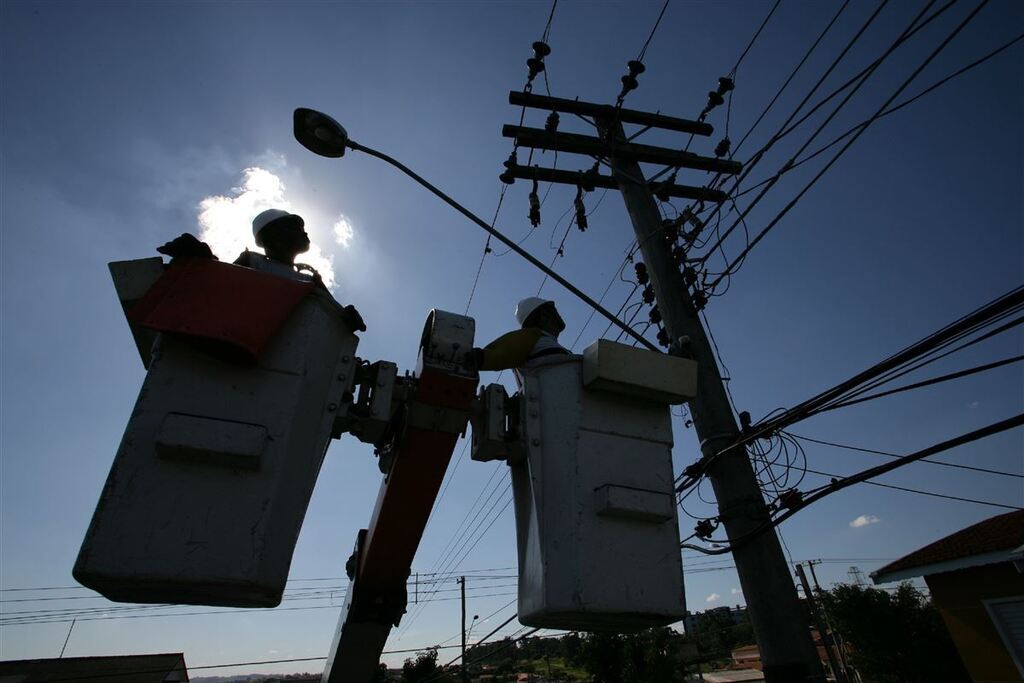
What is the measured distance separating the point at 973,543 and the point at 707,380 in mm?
9615

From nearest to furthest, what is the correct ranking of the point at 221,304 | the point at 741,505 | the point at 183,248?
the point at 221,304, the point at 183,248, the point at 741,505

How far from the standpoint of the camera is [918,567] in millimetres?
9930

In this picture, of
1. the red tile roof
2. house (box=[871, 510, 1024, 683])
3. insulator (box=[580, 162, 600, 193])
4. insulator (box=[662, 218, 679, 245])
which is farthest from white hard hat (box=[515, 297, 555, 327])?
the red tile roof

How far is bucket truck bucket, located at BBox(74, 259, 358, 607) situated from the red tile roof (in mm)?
11136

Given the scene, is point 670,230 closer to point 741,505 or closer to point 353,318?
point 741,505

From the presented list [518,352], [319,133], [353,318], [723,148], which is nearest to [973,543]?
[723,148]

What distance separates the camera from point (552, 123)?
18.0 ft

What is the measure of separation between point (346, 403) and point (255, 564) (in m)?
0.70

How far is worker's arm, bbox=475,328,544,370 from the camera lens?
8.04 ft

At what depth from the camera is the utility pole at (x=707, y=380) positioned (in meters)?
2.99

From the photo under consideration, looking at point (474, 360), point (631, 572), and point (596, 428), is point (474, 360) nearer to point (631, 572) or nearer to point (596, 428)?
point (596, 428)

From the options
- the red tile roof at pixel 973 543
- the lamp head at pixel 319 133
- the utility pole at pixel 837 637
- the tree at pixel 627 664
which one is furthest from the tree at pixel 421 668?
the lamp head at pixel 319 133

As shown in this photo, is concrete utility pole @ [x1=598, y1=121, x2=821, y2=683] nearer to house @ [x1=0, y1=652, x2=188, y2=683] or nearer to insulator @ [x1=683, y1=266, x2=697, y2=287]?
insulator @ [x1=683, y1=266, x2=697, y2=287]

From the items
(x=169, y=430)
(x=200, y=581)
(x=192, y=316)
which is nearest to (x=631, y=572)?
(x=200, y=581)
